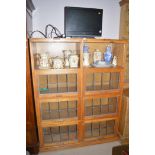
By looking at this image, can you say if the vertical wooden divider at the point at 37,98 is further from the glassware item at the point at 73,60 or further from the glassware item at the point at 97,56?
the glassware item at the point at 97,56

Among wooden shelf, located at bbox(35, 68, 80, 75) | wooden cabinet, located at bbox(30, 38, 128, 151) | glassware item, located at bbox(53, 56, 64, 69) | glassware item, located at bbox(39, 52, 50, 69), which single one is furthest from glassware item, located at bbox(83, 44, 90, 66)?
glassware item, located at bbox(39, 52, 50, 69)

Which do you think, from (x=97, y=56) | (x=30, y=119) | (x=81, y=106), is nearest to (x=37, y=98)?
(x=30, y=119)

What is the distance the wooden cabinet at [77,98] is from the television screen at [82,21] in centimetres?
15

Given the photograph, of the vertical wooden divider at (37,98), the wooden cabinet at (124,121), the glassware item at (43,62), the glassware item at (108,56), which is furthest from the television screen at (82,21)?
the wooden cabinet at (124,121)

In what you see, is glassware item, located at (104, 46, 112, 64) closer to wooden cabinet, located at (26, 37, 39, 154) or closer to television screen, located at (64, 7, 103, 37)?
television screen, located at (64, 7, 103, 37)

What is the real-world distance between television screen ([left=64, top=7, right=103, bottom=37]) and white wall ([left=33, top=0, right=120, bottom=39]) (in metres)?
0.12

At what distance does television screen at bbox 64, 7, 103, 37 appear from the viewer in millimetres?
1816

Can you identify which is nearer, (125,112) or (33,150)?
(33,150)

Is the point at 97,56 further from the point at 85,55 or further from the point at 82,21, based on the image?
the point at 82,21

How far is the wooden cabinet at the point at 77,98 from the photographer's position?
172 cm
